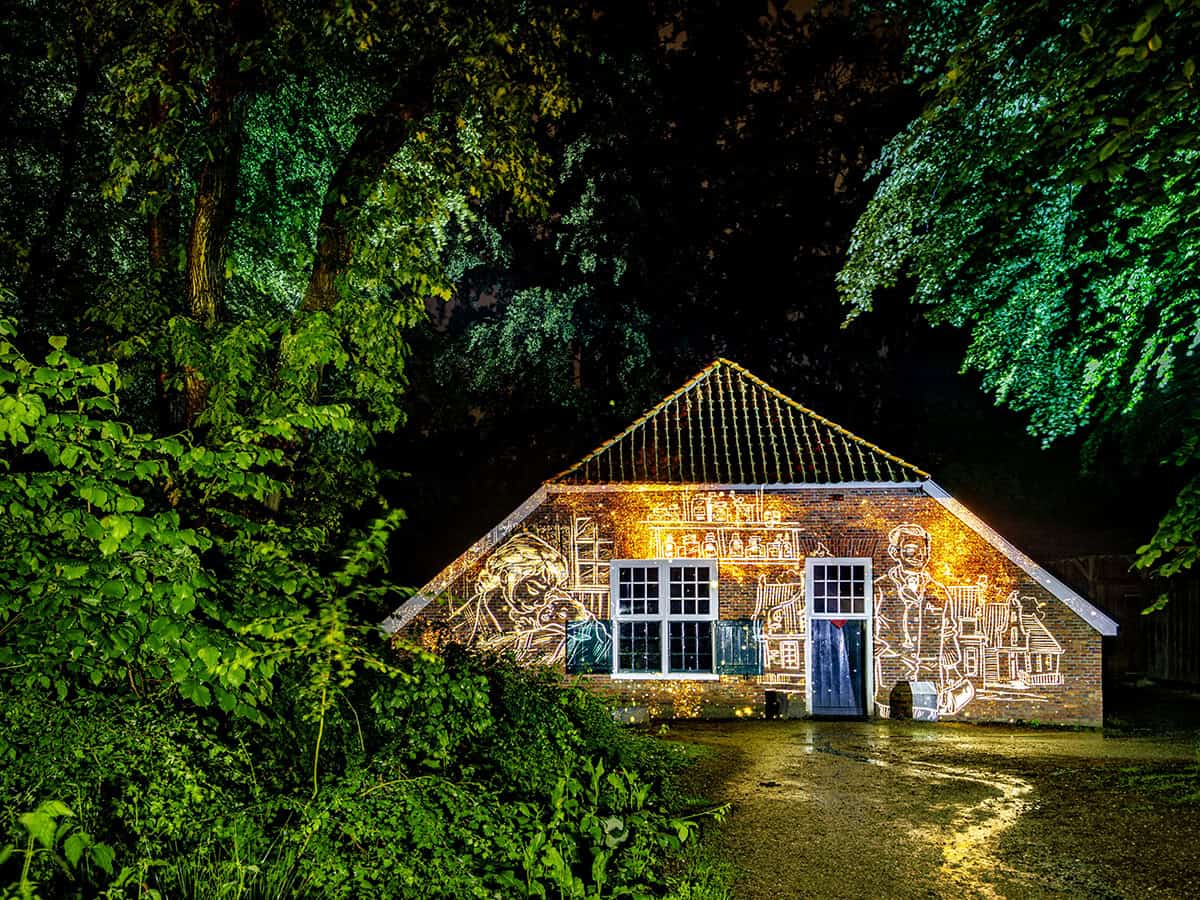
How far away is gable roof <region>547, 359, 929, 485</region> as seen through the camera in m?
15.3

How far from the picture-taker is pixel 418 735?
6.27m

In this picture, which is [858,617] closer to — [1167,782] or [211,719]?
[1167,782]

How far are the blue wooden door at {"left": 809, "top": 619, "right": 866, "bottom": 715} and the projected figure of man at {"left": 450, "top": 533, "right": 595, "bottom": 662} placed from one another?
4017 millimetres

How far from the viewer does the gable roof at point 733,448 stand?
15289mm

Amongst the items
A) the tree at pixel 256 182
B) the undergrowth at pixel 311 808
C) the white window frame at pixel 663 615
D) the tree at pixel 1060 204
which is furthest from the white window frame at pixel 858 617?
the undergrowth at pixel 311 808

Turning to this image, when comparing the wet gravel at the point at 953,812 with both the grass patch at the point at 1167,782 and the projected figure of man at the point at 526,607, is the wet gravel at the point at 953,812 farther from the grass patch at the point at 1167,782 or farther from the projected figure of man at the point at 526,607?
the projected figure of man at the point at 526,607

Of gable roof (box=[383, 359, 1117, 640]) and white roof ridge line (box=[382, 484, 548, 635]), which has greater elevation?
gable roof (box=[383, 359, 1117, 640])

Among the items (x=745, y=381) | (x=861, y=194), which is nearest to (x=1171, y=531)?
(x=745, y=381)

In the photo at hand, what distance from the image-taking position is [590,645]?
15406 millimetres

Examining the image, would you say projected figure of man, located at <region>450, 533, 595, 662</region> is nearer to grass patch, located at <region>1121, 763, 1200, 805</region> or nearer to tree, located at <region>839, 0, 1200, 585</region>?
tree, located at <region>839, 0, 1200, 585</region>

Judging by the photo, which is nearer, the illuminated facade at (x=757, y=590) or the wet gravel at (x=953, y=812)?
the wet gravel at (x=953, y=812)

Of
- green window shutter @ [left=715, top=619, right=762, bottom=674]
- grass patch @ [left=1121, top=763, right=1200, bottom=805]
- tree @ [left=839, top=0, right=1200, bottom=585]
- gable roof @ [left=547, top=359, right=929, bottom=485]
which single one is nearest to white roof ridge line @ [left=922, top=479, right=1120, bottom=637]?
gable roof @ [left=547, top=359, right=929, bottom=485]

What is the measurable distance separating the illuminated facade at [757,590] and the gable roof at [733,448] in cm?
5

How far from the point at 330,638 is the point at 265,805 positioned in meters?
1.10
